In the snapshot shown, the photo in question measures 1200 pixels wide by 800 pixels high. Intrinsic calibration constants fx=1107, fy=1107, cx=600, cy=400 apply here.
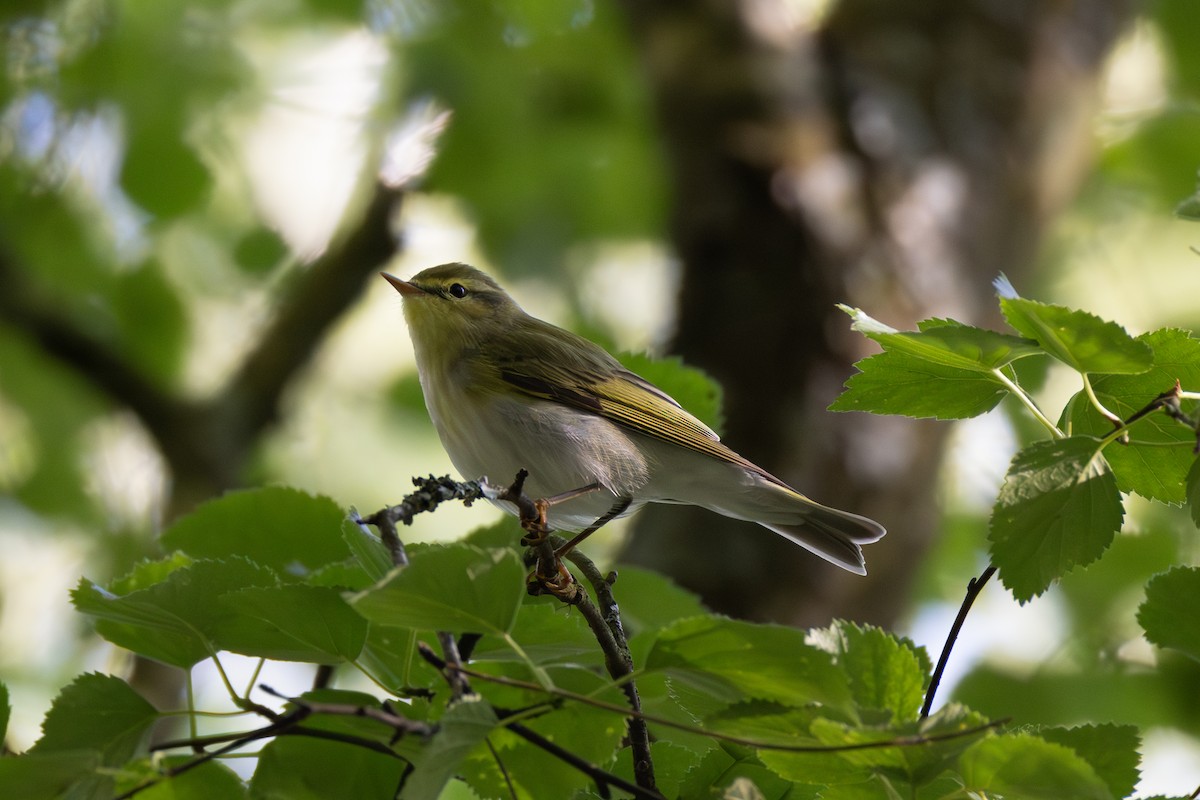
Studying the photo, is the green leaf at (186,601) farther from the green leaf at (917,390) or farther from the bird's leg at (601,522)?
the green leaf at (917,390)

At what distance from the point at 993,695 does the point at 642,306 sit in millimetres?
3292

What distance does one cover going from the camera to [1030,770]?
3.25 ft

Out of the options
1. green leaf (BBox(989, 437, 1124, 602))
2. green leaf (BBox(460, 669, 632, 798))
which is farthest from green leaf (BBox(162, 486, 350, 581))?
green leaf (BBox(989, 437, 1124, 602))

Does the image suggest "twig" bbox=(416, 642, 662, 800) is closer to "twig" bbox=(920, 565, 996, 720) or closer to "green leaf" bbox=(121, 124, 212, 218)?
"twig" bbox=(920, 565, 996, 720)

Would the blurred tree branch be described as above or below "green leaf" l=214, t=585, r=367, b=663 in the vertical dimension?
above

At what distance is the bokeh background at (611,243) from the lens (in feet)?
12.2

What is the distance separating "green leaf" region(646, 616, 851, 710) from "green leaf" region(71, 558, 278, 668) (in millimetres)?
451

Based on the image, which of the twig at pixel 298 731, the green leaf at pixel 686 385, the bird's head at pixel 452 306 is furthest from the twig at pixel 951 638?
the bird's head at pixel 452 306

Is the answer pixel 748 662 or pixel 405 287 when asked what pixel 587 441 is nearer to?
pixel 405 287

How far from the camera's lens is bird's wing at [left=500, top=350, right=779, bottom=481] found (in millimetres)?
2619

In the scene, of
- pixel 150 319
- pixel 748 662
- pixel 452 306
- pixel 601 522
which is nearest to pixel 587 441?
pixel 601 522

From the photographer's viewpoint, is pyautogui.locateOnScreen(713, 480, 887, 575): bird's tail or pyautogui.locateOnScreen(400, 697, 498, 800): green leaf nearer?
pyautogui.locateOnScreen(400, 697, 498, 800): green leaf

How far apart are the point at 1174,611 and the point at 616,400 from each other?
157 centimetres

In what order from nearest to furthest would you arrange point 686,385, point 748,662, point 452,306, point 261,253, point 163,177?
point 748,662 < point 686,385 < point 452,306 < point 163,177 < point 261,253
